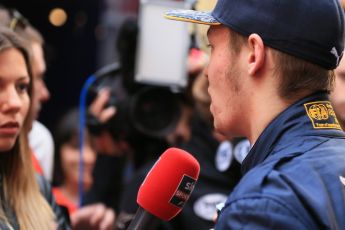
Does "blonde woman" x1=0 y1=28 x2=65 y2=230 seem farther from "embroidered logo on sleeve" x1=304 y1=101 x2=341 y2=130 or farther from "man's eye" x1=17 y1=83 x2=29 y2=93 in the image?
"embroidered logo on sleeve" x1=304 y1=101 x2=341 y2=130

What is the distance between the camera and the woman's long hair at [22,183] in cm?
238

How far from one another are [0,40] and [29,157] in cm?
48

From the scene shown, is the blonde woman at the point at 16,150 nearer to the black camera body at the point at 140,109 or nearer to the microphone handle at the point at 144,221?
the microphone handle at the point at 144,221

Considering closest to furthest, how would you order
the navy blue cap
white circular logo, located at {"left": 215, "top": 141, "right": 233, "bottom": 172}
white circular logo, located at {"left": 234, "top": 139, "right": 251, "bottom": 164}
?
the navy blue cap → white circular logo, located at {"left": 234, "top": 139, "right": 251, "bottom": 164} → white circular logo, located at {"left": 215, "top": 141, "right": 233, "bottom": 172}

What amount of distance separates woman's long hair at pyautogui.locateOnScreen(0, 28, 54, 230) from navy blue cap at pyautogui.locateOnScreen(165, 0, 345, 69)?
1017 millimetres

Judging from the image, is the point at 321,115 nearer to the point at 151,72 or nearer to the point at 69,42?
the point at 151,72

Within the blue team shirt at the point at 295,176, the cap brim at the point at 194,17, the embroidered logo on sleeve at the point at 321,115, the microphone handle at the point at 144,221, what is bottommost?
the microphone handle at the point at 144,221

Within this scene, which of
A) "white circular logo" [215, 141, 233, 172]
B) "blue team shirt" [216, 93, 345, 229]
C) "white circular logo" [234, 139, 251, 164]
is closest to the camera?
"blue team shirt" [216, 93, 345, 229]

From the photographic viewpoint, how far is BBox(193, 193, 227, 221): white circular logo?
10.9 ft

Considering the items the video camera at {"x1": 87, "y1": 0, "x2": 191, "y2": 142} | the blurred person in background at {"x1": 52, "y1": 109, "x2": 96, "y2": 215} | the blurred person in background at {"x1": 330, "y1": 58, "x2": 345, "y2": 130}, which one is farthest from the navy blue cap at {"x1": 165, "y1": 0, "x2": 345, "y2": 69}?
the blurred person in background at {"x1": 52, "y1": 109, "x2": 96, "y2": 215}

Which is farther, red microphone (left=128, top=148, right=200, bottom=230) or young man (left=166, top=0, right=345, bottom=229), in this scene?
red microphone (left=128, top=148, right=200, bottom=230)

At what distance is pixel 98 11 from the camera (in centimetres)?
535

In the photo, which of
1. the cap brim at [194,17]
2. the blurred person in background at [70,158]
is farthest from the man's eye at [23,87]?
the blurred person in background at [70,158]

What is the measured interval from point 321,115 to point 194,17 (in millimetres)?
423
